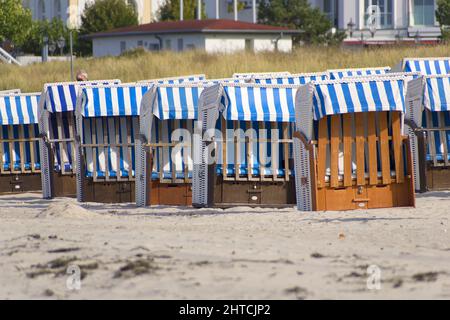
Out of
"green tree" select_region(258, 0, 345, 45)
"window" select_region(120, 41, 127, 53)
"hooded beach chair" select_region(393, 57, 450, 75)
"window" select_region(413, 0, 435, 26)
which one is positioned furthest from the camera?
"window" select_region(413, 0, 435, 26)

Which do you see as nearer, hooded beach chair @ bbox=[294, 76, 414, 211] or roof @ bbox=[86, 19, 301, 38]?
hooded beach chair @ bbox=[294, 76, 414, 211]

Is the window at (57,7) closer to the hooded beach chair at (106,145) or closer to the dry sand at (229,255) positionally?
the hooded beach chair at (106,145)

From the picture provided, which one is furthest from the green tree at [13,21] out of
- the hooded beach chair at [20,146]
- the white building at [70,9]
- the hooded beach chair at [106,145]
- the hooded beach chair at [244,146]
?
the hooded beach chair at [244,146]

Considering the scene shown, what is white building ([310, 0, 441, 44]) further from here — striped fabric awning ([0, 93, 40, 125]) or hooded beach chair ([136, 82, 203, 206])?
hooded beach chair ([136, 82, 203, 206])

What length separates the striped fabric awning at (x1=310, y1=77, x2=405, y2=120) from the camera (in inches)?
663

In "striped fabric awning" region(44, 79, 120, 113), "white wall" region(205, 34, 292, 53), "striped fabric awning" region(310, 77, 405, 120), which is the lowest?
"striped fabric awning" region(310, 77, 405, 120)

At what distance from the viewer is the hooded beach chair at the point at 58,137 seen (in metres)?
21.6

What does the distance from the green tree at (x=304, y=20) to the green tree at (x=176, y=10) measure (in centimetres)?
820

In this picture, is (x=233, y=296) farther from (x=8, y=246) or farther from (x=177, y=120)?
(x=177, y=120)

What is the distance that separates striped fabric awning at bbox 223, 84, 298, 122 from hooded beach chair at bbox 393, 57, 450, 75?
6647 millimetres

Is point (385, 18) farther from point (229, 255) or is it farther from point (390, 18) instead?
point (229, 255)

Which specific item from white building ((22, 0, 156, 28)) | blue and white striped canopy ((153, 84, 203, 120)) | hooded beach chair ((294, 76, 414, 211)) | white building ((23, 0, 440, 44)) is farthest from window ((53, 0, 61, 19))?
hooded beach chair ((294, 76, 414, 211))
